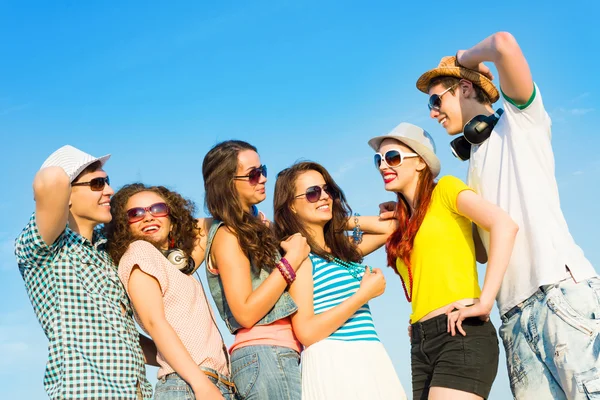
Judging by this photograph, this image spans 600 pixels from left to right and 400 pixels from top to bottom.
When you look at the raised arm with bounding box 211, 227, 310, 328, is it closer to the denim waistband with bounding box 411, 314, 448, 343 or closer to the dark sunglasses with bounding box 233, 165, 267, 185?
the dark sunglasses with bounding box 233, 165, 267, 185

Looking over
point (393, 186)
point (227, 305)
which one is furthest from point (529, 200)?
point (227, 305)

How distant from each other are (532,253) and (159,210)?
10.8 ft

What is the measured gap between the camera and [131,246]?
5.46 metres

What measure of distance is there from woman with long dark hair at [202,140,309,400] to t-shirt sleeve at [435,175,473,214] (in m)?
1.25

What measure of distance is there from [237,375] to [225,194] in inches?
64.9

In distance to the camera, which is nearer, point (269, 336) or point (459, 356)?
point (459, 356)

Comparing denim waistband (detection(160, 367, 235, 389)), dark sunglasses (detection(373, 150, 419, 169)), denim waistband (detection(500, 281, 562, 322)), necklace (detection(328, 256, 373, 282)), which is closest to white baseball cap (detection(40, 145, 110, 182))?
denim waistband (detection(160, 367, 235, 389))

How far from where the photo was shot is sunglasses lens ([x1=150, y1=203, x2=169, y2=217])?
19.4 ft

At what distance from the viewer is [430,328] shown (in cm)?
506

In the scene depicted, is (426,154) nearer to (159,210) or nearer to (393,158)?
(393,158)

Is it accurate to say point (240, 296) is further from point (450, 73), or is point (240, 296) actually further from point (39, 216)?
point (450, 73)

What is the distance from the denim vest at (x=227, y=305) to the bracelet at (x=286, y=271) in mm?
200

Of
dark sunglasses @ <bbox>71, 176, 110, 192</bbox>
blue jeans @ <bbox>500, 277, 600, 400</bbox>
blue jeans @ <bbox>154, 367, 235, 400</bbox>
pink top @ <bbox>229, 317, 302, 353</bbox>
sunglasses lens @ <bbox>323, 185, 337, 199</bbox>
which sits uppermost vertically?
dark sunglasses @ <bbox>71, 176, 110, 192</bbox>

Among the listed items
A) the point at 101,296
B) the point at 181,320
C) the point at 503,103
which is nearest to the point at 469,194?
the point at 503,103
